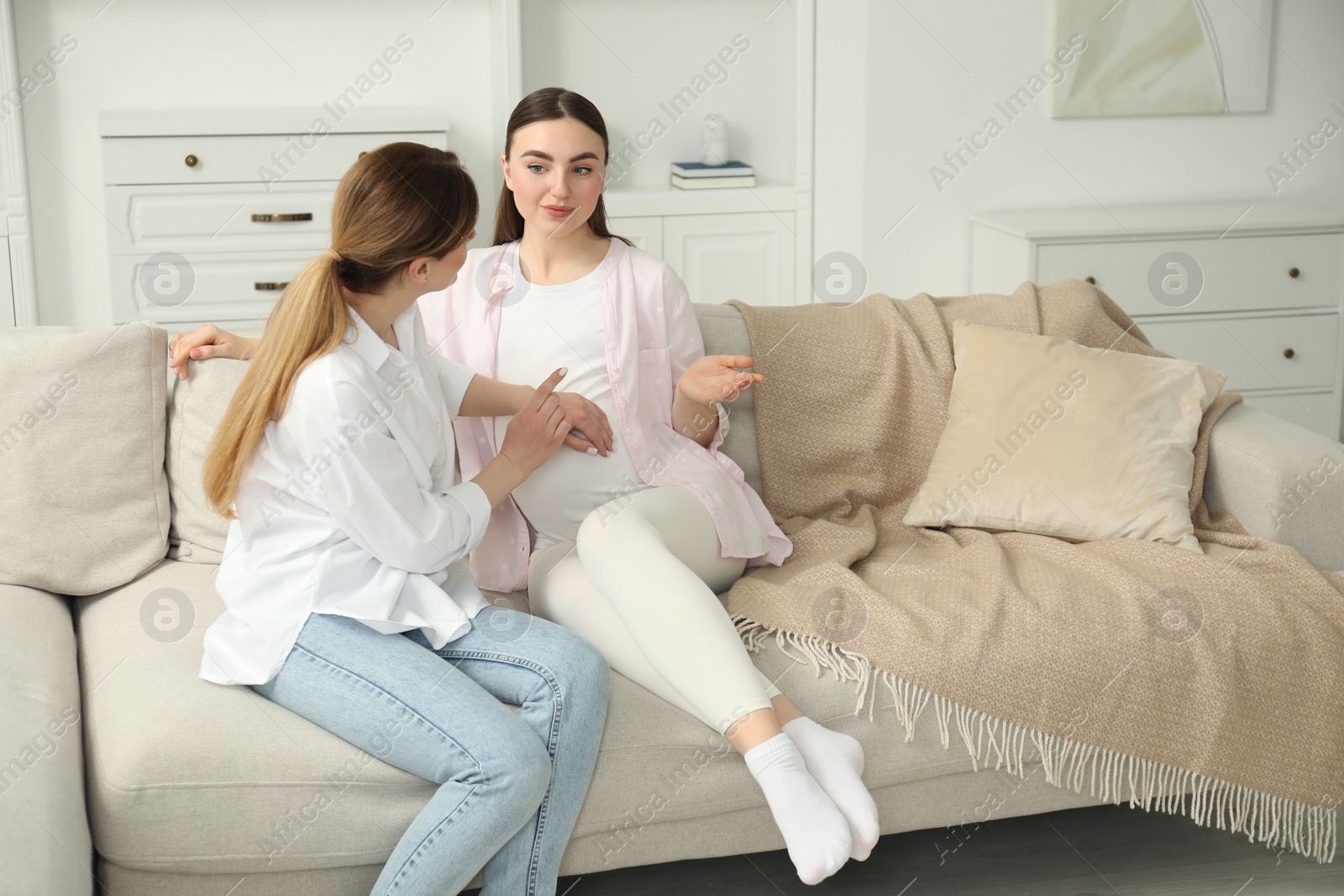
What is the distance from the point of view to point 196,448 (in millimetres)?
1864

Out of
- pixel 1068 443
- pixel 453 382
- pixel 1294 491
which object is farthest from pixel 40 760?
pixel 1294 491

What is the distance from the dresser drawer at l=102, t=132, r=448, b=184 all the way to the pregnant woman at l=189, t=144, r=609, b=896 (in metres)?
2.09

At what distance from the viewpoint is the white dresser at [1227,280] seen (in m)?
3.32

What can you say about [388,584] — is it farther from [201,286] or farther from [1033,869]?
[201,286]

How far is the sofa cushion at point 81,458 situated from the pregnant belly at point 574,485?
0.56m

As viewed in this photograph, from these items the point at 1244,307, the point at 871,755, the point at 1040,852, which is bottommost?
the point at 1040,852

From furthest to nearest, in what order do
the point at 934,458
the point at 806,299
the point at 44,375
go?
the point at 806,299 → the point at 934,458 → the point at 44,375

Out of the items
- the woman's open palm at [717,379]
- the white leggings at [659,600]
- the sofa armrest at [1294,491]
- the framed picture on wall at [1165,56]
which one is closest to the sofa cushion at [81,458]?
the white leggings at [659,600]

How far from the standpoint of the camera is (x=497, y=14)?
3.65m

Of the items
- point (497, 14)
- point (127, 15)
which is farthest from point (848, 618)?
point (127, 15)

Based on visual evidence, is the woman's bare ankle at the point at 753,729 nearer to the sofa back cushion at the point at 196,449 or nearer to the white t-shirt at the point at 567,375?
the white t-shirt at the point at 567,375

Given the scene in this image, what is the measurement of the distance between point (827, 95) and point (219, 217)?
1.82 m

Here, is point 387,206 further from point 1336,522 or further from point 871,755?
point 1336,522

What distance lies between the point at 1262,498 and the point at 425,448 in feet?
4.16
